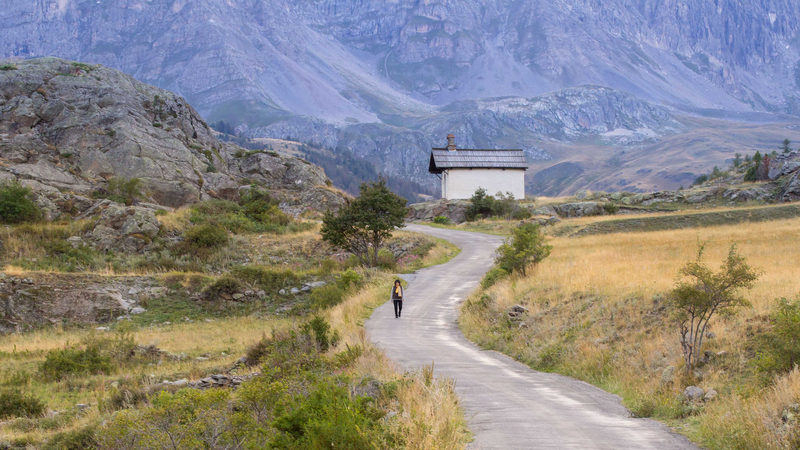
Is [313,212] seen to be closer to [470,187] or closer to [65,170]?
[65,170]

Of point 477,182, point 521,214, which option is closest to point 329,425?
point 521,214

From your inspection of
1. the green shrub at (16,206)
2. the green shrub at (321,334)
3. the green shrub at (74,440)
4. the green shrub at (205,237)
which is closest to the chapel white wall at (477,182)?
the green shrub at (205,237)

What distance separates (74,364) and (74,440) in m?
6.60

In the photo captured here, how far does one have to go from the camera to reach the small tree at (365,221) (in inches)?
1206

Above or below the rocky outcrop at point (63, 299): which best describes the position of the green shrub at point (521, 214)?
above

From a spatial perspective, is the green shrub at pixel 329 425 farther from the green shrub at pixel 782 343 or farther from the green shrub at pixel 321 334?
the green shrub at pixel 321 334

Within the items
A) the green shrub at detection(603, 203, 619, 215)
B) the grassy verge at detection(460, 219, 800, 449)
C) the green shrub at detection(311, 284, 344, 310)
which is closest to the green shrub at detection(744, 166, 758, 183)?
the green shrub at detection(603, 203, 619, 215)

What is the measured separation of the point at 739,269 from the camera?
11336mm

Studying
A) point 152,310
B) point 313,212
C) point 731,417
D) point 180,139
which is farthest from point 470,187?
point 731,417

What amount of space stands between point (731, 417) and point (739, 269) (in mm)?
4241

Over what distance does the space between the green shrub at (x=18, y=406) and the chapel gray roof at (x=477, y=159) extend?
49.9 m

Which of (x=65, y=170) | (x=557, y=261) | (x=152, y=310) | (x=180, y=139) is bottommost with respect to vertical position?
(x=152, y=310)

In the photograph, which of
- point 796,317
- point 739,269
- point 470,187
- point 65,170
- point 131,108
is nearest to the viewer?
point 796,317

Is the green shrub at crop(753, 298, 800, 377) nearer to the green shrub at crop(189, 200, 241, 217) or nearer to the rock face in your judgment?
the green shrub at crop(189, 200, 241, 217)
